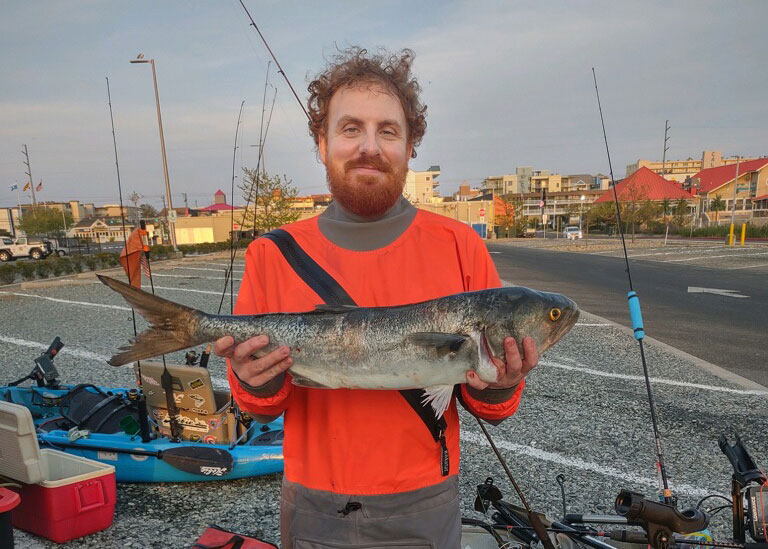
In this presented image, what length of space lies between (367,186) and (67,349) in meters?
11.9

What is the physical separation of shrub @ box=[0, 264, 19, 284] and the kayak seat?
847 inches

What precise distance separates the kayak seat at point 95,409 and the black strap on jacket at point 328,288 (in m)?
4.94

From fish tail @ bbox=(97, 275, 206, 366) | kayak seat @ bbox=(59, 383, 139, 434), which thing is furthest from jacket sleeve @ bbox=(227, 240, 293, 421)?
kayak seat @ bbox=(59, 383, 139, 434)

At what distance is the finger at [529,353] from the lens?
212 cm

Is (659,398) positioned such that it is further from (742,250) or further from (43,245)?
(43,245)

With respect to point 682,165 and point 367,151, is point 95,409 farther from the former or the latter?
point 682,165

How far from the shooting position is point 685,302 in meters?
16.2

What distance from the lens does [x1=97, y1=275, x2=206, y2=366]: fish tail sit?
8.10 feet

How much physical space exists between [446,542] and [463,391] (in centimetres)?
72

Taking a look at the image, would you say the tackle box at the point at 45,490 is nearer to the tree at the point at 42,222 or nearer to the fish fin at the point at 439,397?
the fish fin at the point at 439,397

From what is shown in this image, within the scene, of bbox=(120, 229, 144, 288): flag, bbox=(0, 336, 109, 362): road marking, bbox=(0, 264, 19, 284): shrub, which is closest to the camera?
bbox=(120, 229, 144, 288): flag

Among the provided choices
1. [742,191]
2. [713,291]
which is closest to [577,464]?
[713,291]

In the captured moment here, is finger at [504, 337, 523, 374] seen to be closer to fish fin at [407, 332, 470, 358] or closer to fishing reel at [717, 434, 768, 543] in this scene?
fish fin at [407, 332, 470, 358]

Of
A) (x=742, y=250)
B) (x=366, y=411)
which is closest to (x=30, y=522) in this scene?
(x=366, y=411)
